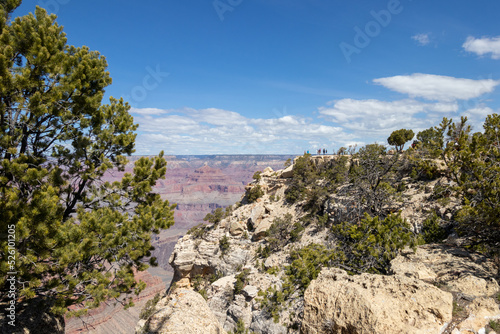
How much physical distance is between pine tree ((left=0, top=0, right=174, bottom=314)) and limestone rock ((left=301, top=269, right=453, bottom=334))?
6.12 m

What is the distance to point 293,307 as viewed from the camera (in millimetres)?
16531

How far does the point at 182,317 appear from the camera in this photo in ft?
28.0

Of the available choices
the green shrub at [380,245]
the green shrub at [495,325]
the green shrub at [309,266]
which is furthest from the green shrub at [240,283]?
the green shrub at [495,325]

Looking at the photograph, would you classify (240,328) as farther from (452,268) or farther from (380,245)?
(452,268)

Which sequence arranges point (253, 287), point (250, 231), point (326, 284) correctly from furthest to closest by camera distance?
1. point (250, 231)
2. point (253, 287)
3. point (326, 284)

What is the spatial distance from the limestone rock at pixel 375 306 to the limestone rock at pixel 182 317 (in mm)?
4087

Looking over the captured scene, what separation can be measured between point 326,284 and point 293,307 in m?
11.6

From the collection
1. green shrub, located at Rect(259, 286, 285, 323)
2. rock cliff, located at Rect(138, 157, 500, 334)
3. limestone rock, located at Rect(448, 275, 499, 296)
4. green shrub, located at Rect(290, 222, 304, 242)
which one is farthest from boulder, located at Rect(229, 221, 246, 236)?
limestone rock, located at Rect(448, 275, 499, 296)

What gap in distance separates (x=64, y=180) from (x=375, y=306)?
33.3 ft

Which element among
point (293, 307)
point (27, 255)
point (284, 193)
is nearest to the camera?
point (27, 255)

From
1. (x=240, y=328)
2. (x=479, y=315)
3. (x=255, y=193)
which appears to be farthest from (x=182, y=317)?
(x=255, y=193)

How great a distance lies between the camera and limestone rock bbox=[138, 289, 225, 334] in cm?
803

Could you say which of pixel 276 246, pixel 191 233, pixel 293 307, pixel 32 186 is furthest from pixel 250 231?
pixel 32 186

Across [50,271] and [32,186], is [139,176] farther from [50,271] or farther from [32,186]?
[50,271]
